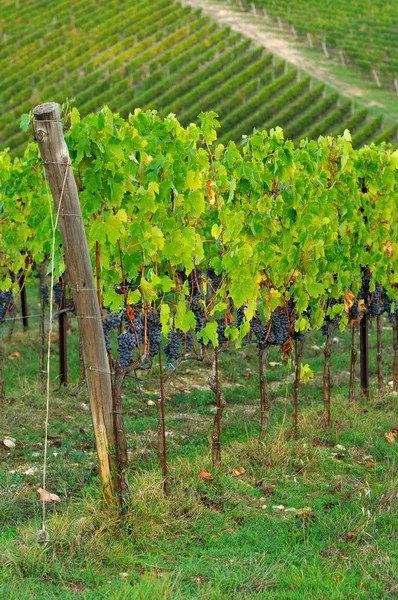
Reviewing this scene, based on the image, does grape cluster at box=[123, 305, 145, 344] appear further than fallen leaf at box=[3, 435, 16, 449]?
No

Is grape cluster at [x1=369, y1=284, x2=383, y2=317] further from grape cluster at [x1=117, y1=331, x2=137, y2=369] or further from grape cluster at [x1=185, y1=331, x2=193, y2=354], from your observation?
grape cluster at [x1=117, y1=331, x2=137, y2=369]

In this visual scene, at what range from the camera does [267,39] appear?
41.3 metres

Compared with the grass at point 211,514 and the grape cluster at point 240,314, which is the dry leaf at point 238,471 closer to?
the grass at point 211,514

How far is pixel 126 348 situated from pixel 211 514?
135cm

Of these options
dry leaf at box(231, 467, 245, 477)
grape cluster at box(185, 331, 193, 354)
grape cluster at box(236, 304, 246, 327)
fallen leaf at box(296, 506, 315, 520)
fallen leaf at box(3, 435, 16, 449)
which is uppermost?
grape cluster at box(236, 304, 246, 327)

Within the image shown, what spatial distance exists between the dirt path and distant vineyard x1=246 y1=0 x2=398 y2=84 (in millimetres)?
1594

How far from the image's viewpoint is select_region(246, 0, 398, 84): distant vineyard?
126ft

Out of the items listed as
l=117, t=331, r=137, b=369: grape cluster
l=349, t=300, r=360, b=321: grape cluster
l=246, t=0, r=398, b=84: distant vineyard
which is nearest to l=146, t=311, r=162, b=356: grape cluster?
l=117, t=331, r=137, b=369: grape cluster

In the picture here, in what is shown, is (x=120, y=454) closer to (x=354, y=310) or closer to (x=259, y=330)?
(x=259, y=330)

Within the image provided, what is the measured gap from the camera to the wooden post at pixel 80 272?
545 cm

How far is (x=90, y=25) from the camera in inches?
1756

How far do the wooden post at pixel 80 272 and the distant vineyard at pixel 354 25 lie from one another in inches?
1315

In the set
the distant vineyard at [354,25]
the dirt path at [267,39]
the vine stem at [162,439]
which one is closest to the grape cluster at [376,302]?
the vine stem at [162,439]

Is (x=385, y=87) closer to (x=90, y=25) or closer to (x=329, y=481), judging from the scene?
(x=90, y=25)
